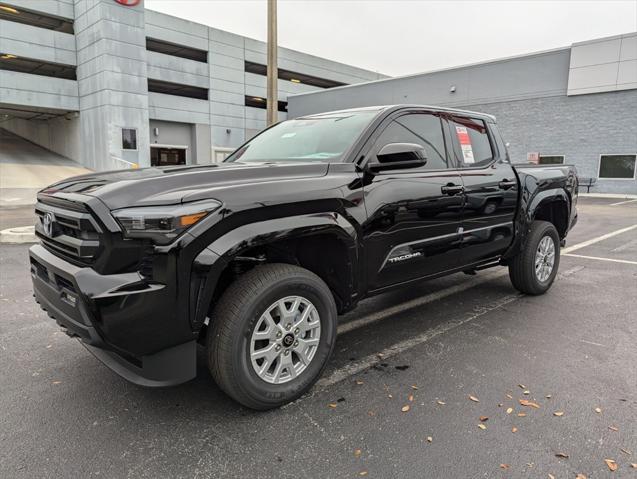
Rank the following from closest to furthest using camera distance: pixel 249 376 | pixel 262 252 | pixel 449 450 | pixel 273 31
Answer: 1. pixel 449 450
2. pixel 249 376
3. pixel 262 252
4. pixel 273 31

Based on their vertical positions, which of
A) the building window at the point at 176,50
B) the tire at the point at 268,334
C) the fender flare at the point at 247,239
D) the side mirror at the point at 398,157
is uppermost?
the building window at the point at 176,50

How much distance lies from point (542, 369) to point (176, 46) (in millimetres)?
35912

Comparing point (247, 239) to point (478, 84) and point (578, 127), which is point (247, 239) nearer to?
point (578, 127)

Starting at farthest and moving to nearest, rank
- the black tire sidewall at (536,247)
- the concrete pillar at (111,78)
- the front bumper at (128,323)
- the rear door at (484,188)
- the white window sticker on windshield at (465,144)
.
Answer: the concrete pillar at (111,78)
the black tire sidewall at (536,247)
the white window sticker on windshield at (465,144)
the rear door at (484,188)
the front bumper at (128,323)

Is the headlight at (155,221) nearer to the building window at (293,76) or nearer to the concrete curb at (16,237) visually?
the concrete curb at (16,237)

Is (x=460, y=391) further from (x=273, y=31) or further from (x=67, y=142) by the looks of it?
(x=67, y=142)

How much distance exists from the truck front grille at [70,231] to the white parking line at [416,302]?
7.45 feet

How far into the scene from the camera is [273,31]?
37.0ft

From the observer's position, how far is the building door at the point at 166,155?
1294 inches

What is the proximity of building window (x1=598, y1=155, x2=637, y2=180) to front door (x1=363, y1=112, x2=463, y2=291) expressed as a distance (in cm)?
2180

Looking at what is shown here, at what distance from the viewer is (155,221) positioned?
7.08 ft

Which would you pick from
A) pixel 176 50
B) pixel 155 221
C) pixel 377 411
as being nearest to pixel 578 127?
pixel 377 411

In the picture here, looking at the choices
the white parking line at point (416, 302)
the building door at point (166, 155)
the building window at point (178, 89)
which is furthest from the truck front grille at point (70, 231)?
the building window at point (178, 89)

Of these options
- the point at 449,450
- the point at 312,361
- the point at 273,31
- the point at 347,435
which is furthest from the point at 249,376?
the point at 273,31
